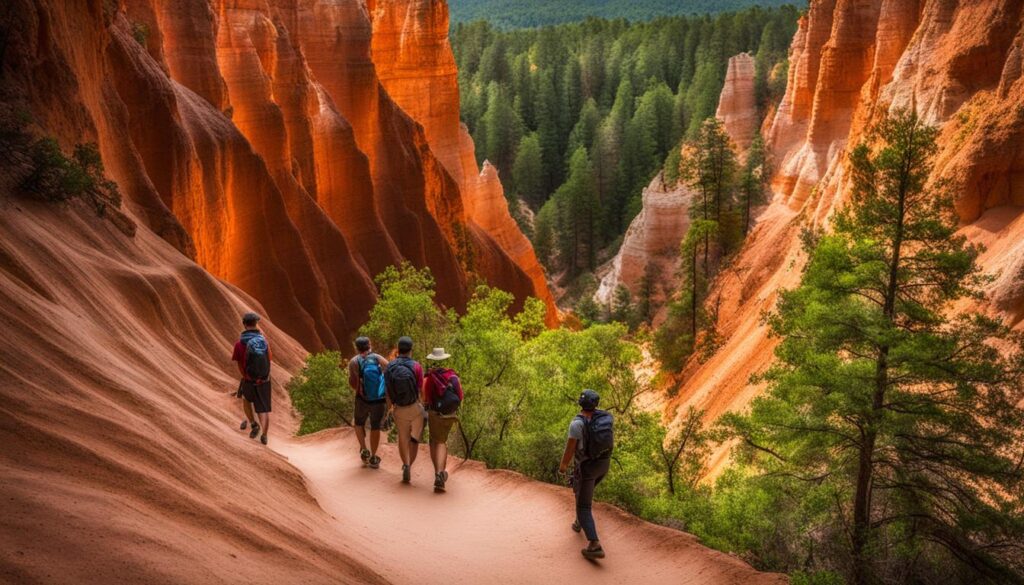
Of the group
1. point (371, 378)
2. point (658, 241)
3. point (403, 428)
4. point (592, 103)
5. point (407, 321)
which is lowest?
point (658, 241)

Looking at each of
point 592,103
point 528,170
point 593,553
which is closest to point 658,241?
point 528,170

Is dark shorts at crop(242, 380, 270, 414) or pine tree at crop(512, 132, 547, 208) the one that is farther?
pine tree at crop(512, 132, 547, 208)

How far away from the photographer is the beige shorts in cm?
1077

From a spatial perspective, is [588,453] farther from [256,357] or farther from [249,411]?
[249,411]

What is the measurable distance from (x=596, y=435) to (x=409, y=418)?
2702 mm

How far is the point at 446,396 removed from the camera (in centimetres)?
1076

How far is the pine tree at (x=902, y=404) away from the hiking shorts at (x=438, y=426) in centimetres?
464

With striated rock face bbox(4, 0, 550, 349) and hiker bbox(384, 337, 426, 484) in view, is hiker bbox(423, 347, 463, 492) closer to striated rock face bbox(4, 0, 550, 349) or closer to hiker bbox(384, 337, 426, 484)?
hiker bbox(384, 337, 426, 484)

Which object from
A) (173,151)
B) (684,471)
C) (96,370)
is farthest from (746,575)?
(173,151)

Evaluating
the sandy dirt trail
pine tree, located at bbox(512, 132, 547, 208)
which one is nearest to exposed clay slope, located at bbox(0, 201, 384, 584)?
the sandy dirt trail

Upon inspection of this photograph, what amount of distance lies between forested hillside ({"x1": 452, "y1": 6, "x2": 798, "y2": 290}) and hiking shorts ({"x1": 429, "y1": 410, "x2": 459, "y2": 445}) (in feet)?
199

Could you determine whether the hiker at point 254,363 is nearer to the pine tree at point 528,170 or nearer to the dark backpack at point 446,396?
the dark backpack at point 446,396

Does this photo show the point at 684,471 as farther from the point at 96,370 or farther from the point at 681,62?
the point at 681,62

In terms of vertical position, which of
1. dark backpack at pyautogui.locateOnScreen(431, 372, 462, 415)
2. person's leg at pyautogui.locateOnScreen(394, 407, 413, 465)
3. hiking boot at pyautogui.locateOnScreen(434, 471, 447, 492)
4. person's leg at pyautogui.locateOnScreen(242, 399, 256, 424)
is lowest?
hiking boot at pyautogui.locateOnScreen(434, 471, 447, 492)
